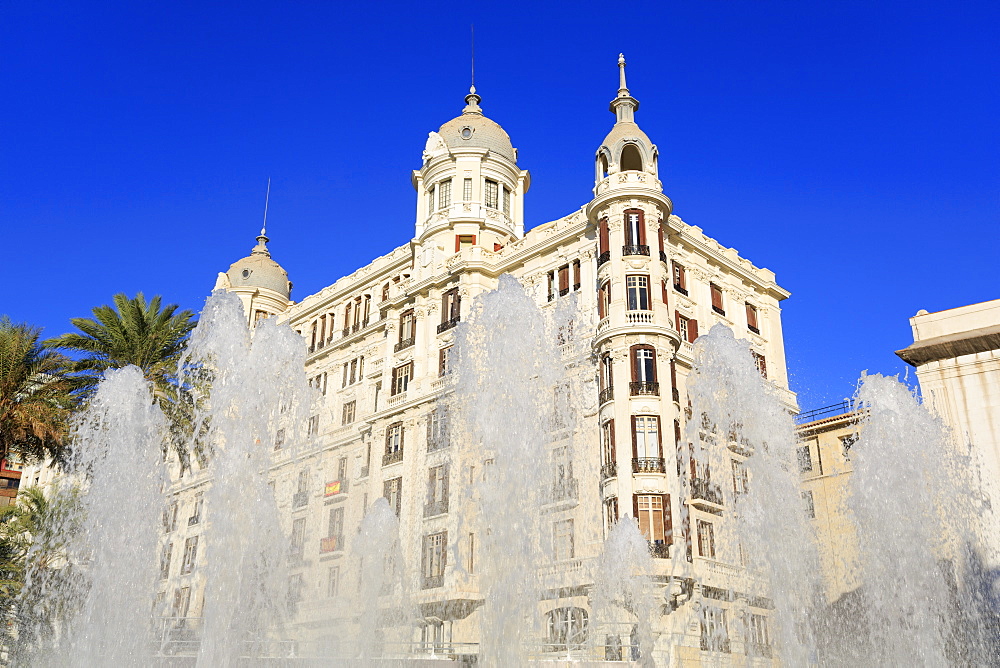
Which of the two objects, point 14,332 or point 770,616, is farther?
point 770,616

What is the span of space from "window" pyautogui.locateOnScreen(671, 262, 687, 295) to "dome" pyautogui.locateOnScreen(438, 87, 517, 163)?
1399cm

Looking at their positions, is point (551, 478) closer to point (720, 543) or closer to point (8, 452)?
point (720, 543)

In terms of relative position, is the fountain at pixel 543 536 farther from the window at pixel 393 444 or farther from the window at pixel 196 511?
the window at pixel 196 511

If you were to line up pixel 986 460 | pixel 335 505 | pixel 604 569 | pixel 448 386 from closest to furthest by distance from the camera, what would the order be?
1. pixel 986 460
2. pixel 604 569
3. pixel 448 386
4. pixel 335 505

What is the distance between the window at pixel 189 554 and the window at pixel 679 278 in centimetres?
3308

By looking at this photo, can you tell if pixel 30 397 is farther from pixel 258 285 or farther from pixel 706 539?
pixel 258 285

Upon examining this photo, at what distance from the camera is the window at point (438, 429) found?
138 feet

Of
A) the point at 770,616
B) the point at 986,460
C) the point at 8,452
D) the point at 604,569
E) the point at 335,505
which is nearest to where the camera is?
the point at 986,460

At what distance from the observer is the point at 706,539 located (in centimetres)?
3606

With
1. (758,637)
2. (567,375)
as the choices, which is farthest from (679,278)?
(758,637)

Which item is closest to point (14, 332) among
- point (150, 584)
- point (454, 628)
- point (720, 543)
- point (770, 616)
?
point (150, 584)

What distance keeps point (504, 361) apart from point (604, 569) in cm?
909

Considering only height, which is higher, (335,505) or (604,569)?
(335,505)

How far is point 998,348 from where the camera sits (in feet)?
79.0
